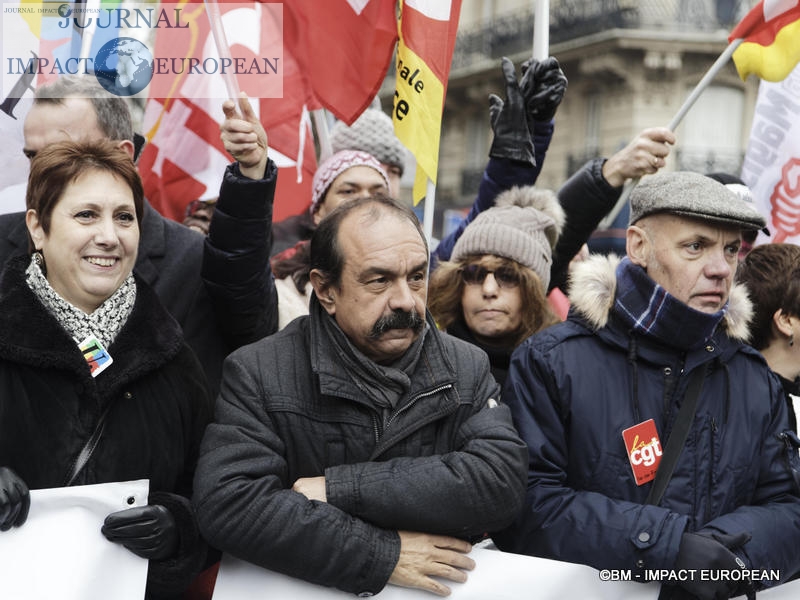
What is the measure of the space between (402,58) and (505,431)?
1.93m

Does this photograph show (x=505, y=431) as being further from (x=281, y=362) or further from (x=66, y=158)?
(x=66, y=158)

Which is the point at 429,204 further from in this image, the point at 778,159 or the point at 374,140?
the point at 778,159

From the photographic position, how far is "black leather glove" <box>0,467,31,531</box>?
2658mm

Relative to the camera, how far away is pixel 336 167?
14.8 ft

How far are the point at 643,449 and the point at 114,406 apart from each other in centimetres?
153

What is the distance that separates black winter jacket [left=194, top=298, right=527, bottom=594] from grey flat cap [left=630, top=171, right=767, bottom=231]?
831mm

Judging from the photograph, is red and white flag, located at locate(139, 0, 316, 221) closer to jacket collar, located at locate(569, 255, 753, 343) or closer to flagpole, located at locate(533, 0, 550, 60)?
flagpole, located at locate(533, 0, 550, 60)

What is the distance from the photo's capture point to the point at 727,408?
314 centimetres

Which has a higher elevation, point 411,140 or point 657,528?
point 411,140

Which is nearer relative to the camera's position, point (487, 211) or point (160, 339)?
point (160, 339)

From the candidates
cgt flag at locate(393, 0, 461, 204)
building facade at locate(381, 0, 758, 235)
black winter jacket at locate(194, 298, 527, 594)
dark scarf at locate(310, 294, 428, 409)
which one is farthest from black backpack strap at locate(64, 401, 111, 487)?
building facade at locate(381, 0, 758, 235)

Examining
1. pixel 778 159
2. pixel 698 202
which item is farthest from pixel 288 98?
pixel 778 159

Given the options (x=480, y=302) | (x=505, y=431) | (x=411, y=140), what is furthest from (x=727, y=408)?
(x=411, y=140)

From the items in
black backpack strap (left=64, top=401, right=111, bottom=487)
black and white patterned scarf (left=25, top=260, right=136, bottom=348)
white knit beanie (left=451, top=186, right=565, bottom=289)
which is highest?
white knit beanie (left=451, top=186, right=565, bottom=289)
